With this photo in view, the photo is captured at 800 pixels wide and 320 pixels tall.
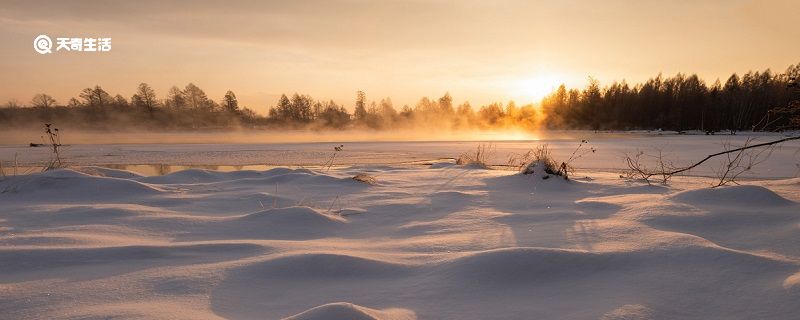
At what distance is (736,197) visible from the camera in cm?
359

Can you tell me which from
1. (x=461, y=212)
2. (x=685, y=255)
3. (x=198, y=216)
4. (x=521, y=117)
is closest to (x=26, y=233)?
(x=198, y=216)

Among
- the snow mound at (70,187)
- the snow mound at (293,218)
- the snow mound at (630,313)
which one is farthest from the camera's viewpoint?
the snow mound at (70,187)

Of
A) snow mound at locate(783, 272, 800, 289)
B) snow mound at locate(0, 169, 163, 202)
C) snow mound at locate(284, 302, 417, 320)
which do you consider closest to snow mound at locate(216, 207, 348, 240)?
snow mound at locate(284, 302, 417, 320)

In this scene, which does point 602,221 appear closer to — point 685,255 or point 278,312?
point 685,255

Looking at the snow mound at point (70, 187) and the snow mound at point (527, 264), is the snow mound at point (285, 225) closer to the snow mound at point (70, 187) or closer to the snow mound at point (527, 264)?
the snow mound at point (527, 264)

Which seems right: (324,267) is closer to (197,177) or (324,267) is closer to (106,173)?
(197,177)

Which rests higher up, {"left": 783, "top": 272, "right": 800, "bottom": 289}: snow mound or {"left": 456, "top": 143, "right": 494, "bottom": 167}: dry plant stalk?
{"left": 456, "top": 143, "right": 494, "bottom": 167}: dry plant stalk

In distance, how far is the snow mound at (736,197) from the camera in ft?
11.3

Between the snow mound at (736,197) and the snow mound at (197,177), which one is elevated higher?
the snow mound at (736,197)

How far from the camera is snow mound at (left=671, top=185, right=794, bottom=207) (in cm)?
344

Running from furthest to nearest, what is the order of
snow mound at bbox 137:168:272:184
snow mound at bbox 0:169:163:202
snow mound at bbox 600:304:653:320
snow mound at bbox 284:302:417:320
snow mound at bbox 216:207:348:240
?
1. snow mound at bbox 137:168:272:184
2. snow mound at bbox 0:169:163:202
3. snow mound at bbox 216:207:348:240
4. snow mound at bbox 600:304:653:320
5. snow mound at bbox 284:302:417:320

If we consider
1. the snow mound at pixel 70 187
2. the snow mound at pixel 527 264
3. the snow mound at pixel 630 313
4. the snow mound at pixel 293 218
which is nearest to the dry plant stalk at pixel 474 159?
the snow mound at pixel 293 218

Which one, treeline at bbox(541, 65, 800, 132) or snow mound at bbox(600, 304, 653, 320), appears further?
treeline at bbox(541, 65, 800, 132)

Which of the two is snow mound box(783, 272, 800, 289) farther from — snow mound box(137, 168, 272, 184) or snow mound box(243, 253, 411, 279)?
snow mound box(137, 168, 272, 184)
